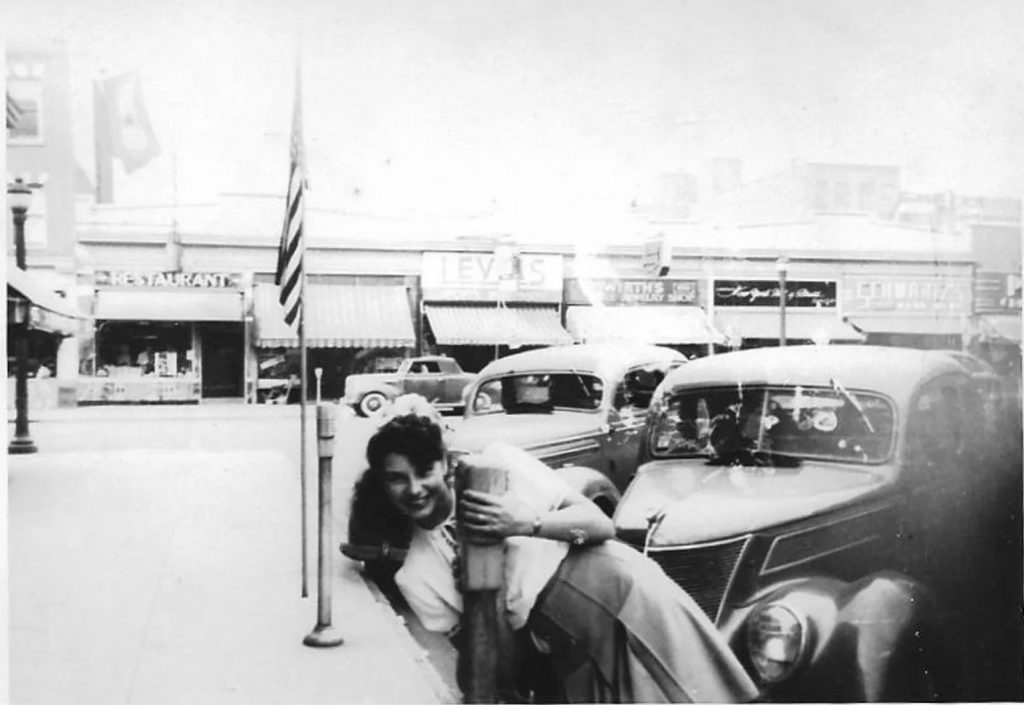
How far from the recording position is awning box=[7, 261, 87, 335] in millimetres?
2969

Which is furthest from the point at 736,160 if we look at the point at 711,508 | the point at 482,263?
the point at 711,508

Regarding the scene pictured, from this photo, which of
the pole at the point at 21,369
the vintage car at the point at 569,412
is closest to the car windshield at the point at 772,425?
the vintage car at the point at 569,412

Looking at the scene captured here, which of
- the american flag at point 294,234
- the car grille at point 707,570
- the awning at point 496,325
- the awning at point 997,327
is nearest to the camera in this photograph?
the car grille at point 707,570

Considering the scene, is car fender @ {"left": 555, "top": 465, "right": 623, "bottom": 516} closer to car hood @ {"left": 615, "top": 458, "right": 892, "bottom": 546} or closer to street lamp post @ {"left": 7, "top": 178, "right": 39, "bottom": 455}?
car hood @ {"left": 615, "top": 458, "right": 892, "bottom": 546}

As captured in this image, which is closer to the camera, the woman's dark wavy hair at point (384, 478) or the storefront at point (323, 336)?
the woman's dark wavy hair at point (384, 478)

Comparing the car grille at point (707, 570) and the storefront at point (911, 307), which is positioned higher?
the storefront at point (911, 307)

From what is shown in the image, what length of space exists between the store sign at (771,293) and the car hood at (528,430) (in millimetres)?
639

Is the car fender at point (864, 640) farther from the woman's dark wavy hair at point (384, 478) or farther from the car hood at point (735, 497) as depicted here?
the woman's dark wavy hair at point (384, 478)

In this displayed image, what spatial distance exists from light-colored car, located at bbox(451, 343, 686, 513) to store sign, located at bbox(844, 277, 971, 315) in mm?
659

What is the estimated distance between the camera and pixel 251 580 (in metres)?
2.99

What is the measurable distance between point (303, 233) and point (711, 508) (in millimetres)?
1581

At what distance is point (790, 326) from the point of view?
315 centimetres

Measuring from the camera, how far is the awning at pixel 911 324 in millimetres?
3119

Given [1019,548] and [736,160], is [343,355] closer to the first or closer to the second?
[736,160]
